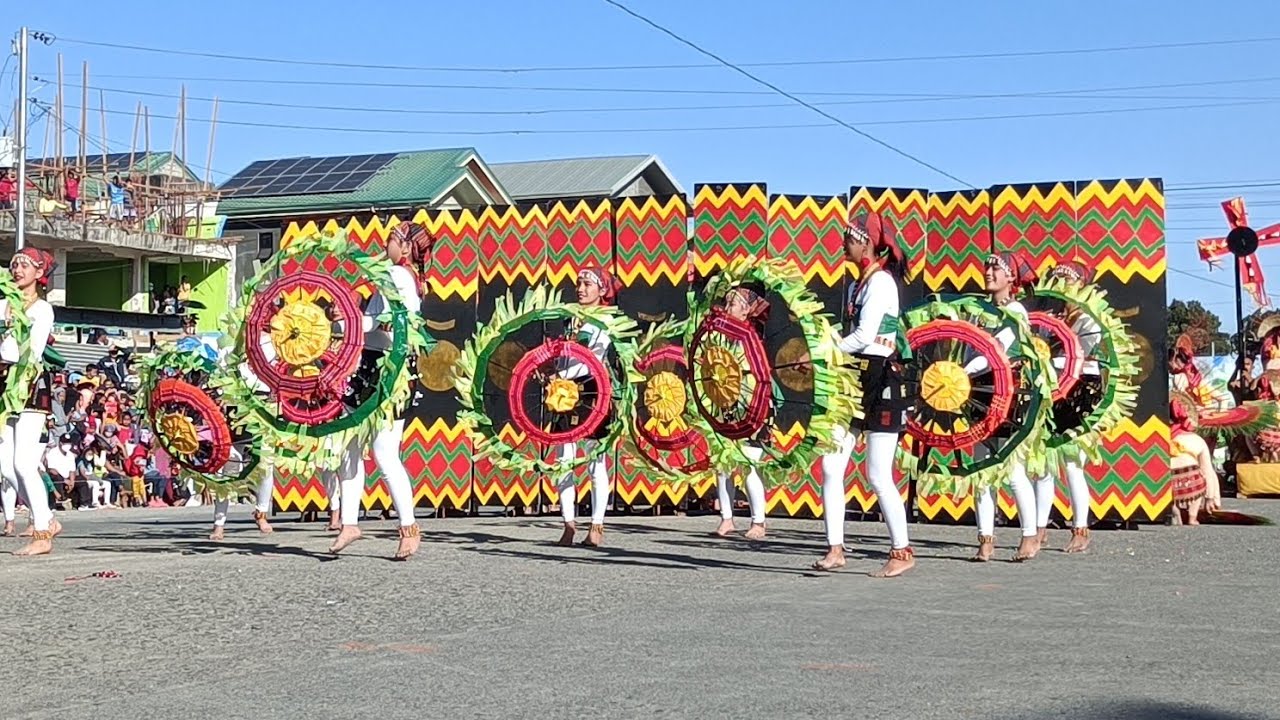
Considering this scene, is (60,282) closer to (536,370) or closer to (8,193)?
(8,193)

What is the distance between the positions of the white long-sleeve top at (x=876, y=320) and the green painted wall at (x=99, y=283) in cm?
3871

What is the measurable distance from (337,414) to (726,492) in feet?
14.1

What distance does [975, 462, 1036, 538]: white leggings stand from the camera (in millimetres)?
10797

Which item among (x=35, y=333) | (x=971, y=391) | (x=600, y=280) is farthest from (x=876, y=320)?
(x=35, y=333)

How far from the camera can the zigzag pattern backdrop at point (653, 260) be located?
50.0ft

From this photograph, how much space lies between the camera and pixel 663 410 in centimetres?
1176

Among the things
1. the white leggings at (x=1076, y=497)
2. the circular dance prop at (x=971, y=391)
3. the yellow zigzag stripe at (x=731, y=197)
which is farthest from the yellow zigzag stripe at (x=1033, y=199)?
the circular dance prop at (x=971, y=391)

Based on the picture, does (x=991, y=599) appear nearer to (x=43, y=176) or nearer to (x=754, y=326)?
(x=754, y=326)

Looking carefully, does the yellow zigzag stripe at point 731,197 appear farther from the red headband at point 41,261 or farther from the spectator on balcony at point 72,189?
the spectator on balcony at point 72,189

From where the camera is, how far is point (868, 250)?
379 inches

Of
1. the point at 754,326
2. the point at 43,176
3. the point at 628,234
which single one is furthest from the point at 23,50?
the point at 754,326

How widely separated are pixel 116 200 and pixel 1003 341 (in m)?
34.3

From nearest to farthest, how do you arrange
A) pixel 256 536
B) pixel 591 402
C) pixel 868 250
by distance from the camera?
pixel 868 250 → pixel 591 402 → pixel 256 536

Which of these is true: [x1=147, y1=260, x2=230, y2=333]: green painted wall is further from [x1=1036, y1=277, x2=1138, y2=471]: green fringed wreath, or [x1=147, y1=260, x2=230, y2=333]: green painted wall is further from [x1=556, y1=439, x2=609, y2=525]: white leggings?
[x1=1036, y1=277, x2=1138, y2=471]: green fringed wreath
